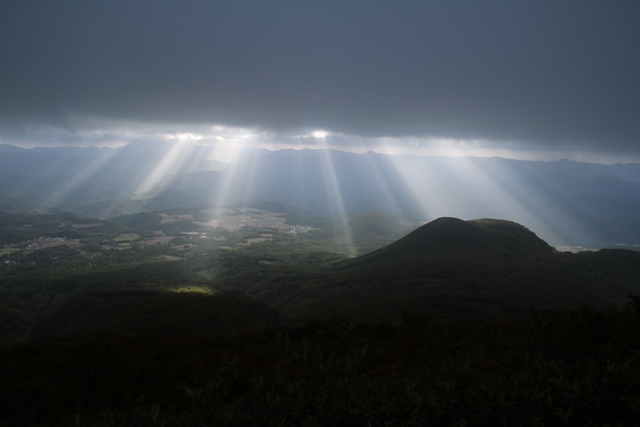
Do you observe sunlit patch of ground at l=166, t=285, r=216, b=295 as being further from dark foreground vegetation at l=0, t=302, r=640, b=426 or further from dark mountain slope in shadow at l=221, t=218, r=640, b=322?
dark foreground vegetation at l=0, t=302, r=640, b=426

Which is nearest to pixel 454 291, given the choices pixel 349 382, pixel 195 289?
pixel 195 289

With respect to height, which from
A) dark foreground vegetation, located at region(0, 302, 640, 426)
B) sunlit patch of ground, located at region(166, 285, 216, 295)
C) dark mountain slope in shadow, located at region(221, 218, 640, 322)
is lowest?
sunlit patch of ground, located at region(166, 285, 216, 295)

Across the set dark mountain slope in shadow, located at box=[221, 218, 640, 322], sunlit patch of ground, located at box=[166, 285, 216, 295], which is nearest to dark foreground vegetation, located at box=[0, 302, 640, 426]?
dark mountain slope in shadow, located at box=[221, 218, 640, 322]

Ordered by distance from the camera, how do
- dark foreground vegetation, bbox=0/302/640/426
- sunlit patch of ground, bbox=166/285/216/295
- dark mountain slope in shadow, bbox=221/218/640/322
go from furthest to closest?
sunlit patch of ground, bbox=166/285/216/295 < dark mountain slope in shadow, bbox=221/218/640/322 < dark foreground vegetation, bbox=0/302/640/426

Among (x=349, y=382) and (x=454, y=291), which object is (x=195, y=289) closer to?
(x=454, y=291)

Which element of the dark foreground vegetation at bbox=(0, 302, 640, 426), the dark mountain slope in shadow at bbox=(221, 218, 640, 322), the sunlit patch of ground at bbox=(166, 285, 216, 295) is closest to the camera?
the dark foreground vegetation at bbox=(0, 302, 640, 426)

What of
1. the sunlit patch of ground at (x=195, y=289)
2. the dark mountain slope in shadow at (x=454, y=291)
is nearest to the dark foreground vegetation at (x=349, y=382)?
the dark mountain slope in shadow at (x=454, y=291)

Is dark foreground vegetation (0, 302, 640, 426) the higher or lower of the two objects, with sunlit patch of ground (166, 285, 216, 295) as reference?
higher

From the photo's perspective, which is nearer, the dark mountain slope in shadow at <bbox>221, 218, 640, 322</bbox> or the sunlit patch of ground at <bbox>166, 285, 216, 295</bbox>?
the dark mountain slope in shadow at <bbox>221, 218, 640, 322</bbox>

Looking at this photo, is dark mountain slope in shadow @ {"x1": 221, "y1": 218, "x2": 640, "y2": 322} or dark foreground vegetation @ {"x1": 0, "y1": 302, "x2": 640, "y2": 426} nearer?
dark foreground vegetation @ {"x1": 0, "y1": 302, "x2": 640, "y2": 426}

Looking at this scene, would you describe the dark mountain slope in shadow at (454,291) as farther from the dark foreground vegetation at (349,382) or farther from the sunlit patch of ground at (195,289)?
the dark foreground vegetation at (349,382)
